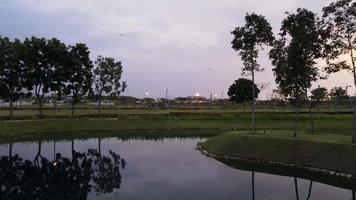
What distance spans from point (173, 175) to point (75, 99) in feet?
180

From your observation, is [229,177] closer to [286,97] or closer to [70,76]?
[286,97]

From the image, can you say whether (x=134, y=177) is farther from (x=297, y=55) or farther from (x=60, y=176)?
(x=297, y=55)

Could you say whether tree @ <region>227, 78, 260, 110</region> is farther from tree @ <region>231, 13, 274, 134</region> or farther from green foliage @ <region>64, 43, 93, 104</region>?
tree @ <region>231, 13, 274, 134</region>

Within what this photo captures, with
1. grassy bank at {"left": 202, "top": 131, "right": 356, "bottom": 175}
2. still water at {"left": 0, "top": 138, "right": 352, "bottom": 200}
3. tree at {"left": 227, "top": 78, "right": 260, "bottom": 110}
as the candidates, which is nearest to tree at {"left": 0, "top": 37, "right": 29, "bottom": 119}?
still water at {"left": 0, "top": 138, "right": 352, "bottom": 200}

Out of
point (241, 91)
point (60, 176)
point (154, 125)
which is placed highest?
point (241, 91)

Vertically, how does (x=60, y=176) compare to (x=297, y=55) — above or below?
below

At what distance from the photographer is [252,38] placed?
5131 centimetres

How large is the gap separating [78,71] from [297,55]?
4974cm

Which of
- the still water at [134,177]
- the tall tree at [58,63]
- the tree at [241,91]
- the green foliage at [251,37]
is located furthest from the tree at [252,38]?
the tree at [241,91]

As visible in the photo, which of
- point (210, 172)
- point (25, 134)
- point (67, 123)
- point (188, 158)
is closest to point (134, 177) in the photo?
point (210, 172)

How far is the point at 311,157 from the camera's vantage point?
37.7m

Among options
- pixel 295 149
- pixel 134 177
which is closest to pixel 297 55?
pixel 295 149

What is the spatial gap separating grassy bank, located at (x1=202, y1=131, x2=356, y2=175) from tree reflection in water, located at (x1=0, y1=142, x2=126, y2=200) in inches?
453

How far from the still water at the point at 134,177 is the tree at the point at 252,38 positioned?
1215cm
